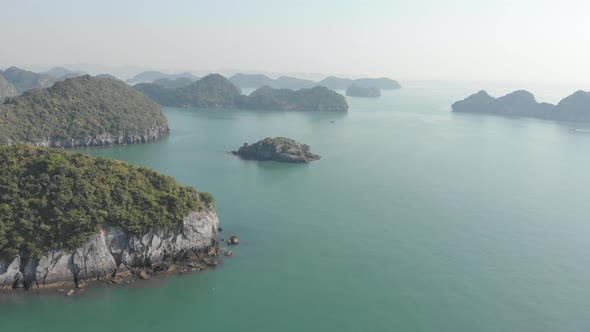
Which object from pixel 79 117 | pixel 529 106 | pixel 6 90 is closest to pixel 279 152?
pixel 79 117

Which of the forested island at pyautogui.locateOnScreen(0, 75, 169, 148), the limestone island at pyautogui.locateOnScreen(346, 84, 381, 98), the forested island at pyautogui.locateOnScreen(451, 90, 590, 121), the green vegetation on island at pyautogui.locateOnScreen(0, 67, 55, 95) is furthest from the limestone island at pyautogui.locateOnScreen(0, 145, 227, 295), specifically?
the limestone island at pyautogui.locateOnScreen(346, 84, 381, 98)

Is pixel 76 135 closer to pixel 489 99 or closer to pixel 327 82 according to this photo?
pixel 489 99

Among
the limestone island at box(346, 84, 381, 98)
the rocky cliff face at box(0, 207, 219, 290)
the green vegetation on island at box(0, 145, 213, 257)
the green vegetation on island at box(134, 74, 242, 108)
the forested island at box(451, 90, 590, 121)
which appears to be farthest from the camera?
the limestone island at box(346, 84, 381, 98)

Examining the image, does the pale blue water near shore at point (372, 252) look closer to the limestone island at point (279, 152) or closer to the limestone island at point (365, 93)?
the limestone island at point (279, 152)

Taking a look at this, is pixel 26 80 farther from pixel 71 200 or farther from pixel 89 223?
pixel 89 223

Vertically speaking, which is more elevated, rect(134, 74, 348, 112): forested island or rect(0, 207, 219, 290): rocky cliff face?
rect(134, 74, 348, 112): forested island

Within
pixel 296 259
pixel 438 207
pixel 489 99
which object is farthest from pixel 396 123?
pixel 296 259

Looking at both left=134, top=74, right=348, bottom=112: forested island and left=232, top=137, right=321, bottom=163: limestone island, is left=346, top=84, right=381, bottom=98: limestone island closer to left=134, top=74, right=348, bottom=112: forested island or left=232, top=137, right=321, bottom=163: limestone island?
left=134, top=74, right=348, bottom=112: forested island

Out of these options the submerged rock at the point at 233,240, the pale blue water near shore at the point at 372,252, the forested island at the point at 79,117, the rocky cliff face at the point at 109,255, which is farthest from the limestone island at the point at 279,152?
the rocky cliff face at the point at 109,255
